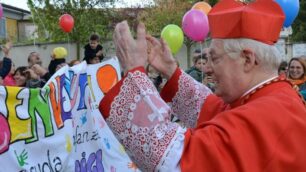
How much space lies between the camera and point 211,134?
1675 mm

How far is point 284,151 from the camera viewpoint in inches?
66.6

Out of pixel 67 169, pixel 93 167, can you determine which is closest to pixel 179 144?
pixel 67 169

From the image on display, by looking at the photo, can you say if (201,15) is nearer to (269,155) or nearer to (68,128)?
(68,128)

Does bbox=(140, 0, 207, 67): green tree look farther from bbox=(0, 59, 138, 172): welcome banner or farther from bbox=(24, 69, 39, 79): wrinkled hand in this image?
bbox=(0, 59, 138, 172): welcome banner

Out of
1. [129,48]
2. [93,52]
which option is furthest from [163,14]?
[129,48]

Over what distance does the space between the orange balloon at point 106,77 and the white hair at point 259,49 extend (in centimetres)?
350

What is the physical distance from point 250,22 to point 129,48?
45 cm

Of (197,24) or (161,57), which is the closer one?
(161,57)

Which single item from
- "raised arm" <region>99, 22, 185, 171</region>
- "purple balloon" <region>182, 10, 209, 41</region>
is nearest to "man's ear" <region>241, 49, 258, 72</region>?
"raised arm" <region>99, 22, 185, 171</region>

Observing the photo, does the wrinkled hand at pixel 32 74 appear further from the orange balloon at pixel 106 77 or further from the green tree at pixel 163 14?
the green tree at pixel 163 14

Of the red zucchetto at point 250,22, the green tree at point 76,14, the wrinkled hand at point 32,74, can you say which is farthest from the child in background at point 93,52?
the green tree at point 76,14

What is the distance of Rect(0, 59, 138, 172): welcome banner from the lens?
3.89 meters

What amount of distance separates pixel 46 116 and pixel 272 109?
109 inches

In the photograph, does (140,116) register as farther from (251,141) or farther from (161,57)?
(161,57)
